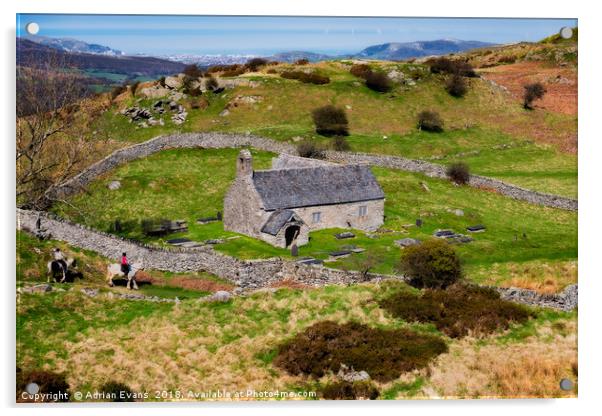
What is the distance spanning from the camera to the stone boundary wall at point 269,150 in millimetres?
52125

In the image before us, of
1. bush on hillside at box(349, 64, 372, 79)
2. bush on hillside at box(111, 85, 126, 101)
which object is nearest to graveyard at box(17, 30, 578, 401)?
bush on hillside at box(111, 85, 126, 101)

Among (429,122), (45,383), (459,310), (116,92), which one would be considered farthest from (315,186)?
(116,92)

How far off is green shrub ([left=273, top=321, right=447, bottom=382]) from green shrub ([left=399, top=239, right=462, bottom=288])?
17.9 ft

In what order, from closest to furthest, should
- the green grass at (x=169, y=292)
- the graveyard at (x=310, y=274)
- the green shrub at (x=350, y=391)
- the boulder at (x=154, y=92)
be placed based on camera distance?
the green shrub at (x=350, y=391), the graveyard at (x=310, y=274), the green grass at (x=169, y=292), the boulder at (x=154, y=92)

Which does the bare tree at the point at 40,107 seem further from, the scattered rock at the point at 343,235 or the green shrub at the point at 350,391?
the scattered rock at the point at 343,235

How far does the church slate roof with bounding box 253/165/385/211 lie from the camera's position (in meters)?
43.9

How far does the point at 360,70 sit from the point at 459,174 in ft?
110

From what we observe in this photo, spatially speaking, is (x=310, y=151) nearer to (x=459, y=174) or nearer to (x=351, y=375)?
(x=459, y=174)

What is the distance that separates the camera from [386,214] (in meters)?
49.0

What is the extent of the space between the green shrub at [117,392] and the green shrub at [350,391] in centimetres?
572

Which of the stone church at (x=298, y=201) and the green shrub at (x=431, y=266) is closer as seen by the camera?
the green shrub at (x=431, y=266)

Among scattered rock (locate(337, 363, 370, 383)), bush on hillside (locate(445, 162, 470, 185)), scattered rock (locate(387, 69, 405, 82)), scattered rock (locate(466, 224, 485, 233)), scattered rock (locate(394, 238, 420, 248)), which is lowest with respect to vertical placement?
scattered rock (locate(337, 363, 370, 383))

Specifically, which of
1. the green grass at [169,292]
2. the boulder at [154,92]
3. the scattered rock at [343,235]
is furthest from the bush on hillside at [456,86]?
the green grass at [169,292]

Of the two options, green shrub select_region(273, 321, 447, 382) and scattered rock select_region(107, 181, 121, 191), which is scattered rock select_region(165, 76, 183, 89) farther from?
green shrub select_region(273, 321, 447, 382)
